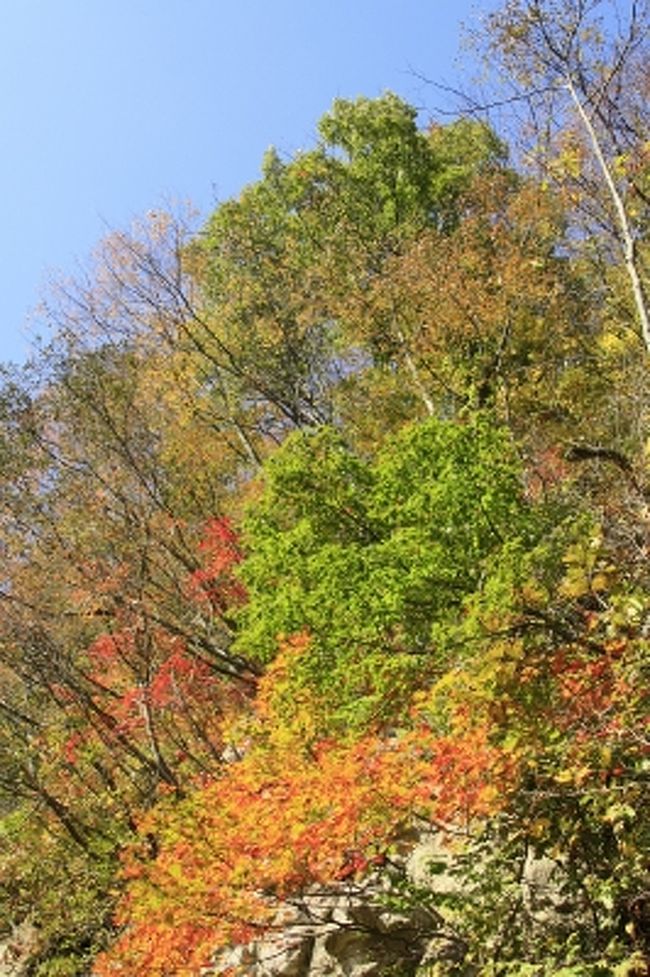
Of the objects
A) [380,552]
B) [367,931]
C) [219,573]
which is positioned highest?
[219,573]

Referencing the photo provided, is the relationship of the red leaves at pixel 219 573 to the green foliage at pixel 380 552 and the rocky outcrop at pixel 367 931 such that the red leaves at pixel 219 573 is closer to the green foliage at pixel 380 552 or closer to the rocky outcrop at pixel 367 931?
the green foliage at pixel 380 552

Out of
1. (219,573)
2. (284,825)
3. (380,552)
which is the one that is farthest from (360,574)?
(219,573)

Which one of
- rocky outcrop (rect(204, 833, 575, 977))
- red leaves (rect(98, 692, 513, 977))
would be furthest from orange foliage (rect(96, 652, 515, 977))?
rocky outcrop (rect(204, 833, 575, 977))

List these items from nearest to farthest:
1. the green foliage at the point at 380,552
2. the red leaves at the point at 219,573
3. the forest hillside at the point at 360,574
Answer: the forest hillside at the point at 360,574
the green foliage at the point at 380,552
the red leaves at the point at 219,573

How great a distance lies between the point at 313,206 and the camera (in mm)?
25781

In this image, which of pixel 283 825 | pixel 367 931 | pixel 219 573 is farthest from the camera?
pixel 219 573

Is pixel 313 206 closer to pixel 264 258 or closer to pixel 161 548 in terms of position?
pixel 264 258

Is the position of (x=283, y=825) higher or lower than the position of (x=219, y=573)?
lower

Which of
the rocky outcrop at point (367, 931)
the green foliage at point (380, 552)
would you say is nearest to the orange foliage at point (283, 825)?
the rocky outcrop at point (367, 931)

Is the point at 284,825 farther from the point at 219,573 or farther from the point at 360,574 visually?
the point at 219,573

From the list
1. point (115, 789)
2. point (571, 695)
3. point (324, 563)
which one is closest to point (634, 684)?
point (571, 695)

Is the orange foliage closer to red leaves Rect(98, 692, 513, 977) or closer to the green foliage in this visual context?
red leaves Rect(98, 692, 513, 977)

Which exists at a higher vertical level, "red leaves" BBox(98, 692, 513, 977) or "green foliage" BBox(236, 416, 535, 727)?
"green foliage" BBox(236, 416, 535, 727)

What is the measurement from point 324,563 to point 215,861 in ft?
13.6
